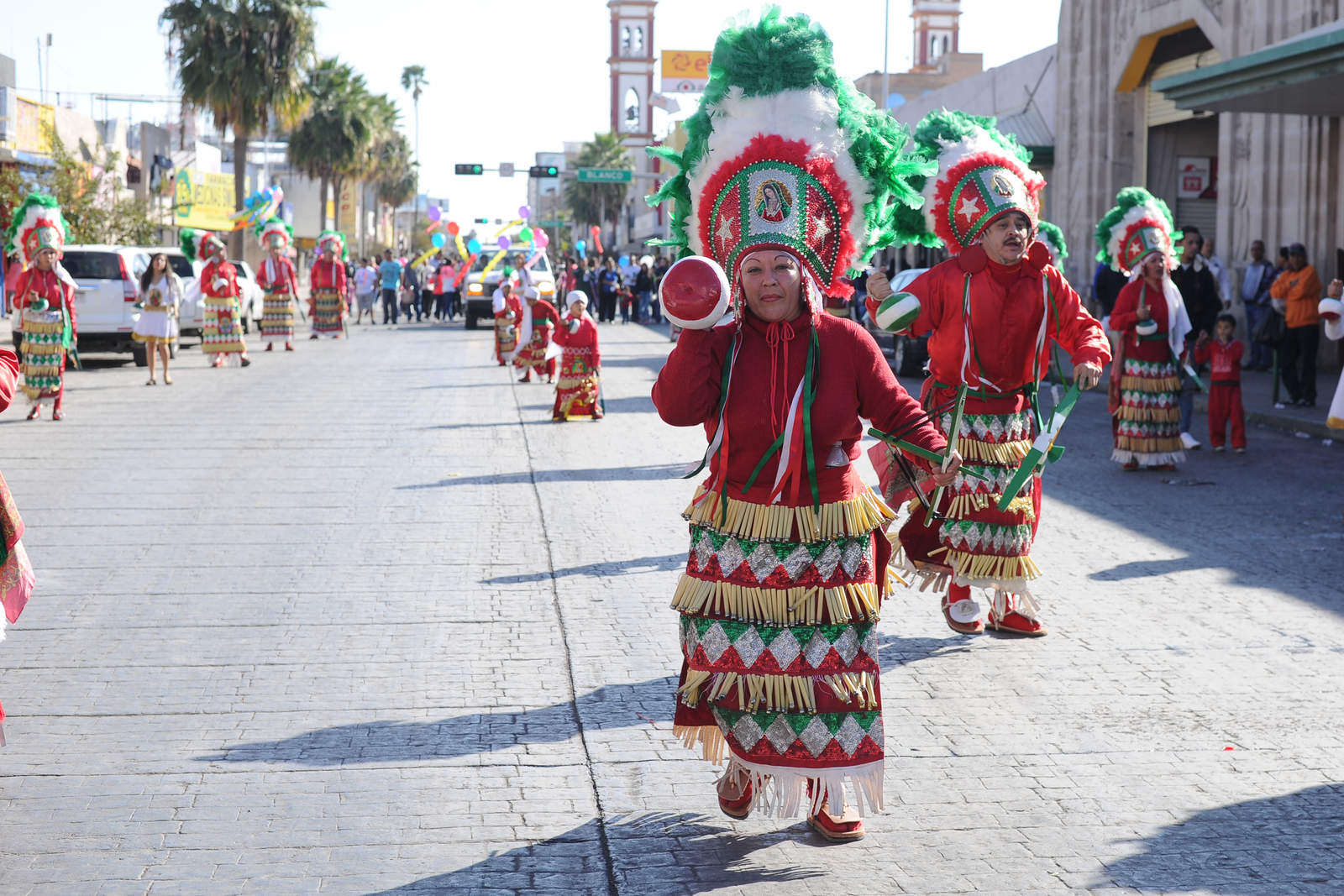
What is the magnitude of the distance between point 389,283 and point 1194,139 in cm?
2077

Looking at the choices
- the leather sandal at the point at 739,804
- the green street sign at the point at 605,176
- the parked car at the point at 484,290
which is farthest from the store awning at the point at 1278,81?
the green street sign at the point at 605,176

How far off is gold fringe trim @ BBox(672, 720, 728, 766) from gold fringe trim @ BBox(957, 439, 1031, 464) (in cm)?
249

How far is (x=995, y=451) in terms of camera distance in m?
6.36

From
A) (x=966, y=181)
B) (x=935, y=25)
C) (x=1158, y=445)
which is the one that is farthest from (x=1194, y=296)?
(x=935, y=25)

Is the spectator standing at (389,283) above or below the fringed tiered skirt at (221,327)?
above

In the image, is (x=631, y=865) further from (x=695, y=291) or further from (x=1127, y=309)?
(x=1127, y=309)

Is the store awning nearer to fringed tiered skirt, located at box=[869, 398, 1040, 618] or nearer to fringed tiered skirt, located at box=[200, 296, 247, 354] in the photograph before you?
fringed tiered skirt, located at box=[869, 398, 1040, 618]

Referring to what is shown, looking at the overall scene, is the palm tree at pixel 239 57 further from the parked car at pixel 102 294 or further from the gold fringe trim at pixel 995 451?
the gold fringe trim at pixel 995 451

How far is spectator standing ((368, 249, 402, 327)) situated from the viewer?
3788cm

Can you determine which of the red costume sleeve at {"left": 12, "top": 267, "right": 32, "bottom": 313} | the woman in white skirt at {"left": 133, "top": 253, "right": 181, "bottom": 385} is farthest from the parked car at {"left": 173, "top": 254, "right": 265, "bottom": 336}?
the red costume sleeve at {"left": 12, "top": 267, "right": 32, "bottom": 313}

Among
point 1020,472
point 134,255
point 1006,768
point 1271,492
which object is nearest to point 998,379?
point 1020,472

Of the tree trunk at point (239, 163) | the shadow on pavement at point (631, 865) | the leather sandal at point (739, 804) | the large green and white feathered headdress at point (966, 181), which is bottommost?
the shadow on pavement at point (631, 865)

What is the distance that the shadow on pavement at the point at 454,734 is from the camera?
492 centimetres

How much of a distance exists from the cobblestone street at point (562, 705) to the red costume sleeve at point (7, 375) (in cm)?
123
